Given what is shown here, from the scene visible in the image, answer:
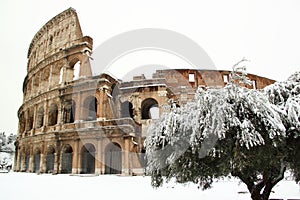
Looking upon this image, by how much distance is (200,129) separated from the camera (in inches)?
218

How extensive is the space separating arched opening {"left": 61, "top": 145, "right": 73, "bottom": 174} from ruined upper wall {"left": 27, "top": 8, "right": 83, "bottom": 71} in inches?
427

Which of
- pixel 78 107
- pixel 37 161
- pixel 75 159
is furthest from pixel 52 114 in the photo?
pixel 75 159

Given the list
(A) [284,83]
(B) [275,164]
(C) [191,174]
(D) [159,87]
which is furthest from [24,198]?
(D) [159,87]

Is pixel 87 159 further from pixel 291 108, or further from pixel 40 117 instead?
pixel 291 108

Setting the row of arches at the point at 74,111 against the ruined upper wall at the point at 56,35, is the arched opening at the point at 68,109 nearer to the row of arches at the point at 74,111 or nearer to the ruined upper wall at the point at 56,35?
the row of arches at the point at 74,111

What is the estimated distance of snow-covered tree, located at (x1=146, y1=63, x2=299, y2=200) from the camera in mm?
5172

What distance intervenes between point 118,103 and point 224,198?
50.4 ft

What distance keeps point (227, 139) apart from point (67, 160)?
18.6 meters

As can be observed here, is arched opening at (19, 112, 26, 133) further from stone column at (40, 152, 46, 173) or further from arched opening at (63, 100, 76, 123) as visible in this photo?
arched opening at (63, 100, 76, 123)

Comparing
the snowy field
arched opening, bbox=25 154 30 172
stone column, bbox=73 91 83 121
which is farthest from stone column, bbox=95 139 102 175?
arched opening, bbox=25 154 30 172

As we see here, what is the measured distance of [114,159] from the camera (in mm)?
19766

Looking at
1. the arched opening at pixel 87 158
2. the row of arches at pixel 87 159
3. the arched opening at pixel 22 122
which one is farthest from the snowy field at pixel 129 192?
the arched opening at pixel 22 122

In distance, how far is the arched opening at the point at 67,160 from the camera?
68.0ft

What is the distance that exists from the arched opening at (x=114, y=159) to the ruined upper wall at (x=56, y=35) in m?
12.1
